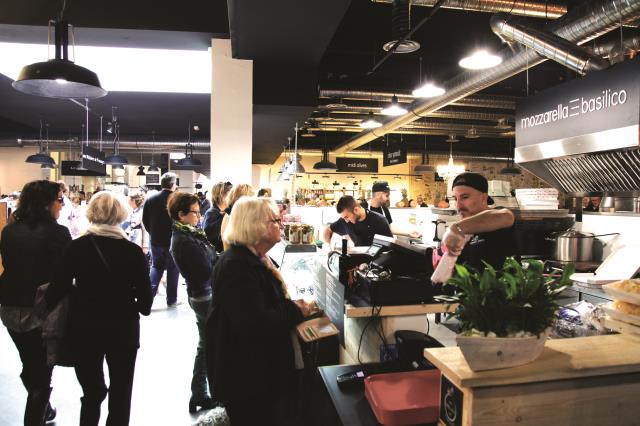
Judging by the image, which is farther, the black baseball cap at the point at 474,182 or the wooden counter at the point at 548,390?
the black baseball cap at the point at 474,182

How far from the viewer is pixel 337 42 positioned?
6.57 m

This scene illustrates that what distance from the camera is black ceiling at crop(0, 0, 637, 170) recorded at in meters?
4.43

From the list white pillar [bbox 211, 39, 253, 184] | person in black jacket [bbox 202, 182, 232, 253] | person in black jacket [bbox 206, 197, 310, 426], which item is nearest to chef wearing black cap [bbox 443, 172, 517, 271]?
person in black jacket [bbox 206, 197, 310, 426]

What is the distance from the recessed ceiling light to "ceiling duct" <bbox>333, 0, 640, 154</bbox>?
3.74 metres

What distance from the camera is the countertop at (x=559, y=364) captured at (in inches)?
45.4

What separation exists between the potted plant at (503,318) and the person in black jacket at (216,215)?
3.58 meters

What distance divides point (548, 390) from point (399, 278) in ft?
3.25

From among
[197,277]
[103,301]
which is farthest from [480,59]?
[103,301]

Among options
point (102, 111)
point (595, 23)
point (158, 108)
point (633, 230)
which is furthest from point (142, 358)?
point (102, 111)

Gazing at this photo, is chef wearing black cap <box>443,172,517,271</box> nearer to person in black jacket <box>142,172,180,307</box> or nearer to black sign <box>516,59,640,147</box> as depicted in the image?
black sign <box>516,59,640,147</box>

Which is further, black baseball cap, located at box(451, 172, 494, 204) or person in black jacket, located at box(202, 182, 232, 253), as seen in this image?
person in black jacket, located at box(202, 182, 232, 253)

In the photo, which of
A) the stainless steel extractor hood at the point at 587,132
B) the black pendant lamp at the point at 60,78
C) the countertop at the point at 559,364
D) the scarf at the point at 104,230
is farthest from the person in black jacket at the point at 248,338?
the stainless steel extractor hood at the point at 587,132

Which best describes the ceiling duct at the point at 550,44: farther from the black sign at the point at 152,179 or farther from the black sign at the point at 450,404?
the black sign at the point at 152,179

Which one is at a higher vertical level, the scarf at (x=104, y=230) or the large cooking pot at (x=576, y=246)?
the scarf at (x=104, y=230)
